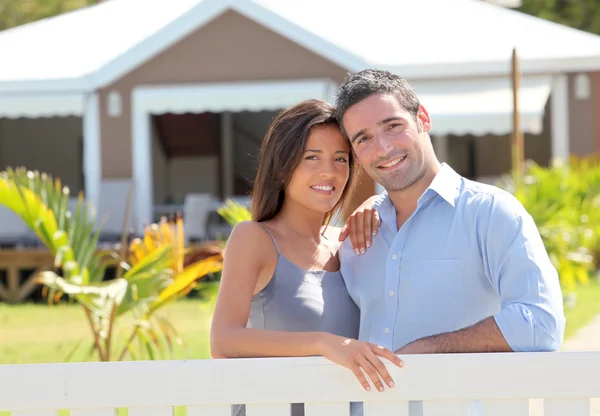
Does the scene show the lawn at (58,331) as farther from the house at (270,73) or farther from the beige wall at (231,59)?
the beige wall at (231,59)

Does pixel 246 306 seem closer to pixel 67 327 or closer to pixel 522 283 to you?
pixel 522 283

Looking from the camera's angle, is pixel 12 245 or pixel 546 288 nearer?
pixel 546 288

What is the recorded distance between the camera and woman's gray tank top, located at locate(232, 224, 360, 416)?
2955 mm

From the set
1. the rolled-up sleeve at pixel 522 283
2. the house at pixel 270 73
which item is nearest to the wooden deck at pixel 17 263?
the house at pixel 270 73

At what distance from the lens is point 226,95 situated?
584 inches

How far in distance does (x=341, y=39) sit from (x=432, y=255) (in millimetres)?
13760

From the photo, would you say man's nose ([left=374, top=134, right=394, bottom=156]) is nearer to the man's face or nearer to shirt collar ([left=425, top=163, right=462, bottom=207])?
the man's face

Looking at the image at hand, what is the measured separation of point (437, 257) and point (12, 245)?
12.1m

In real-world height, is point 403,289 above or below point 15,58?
below

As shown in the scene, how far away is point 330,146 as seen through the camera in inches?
121

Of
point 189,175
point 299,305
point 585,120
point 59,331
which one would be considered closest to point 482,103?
point 585,120

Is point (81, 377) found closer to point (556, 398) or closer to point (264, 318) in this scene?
point (264, 318)

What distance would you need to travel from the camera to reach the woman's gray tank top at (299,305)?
2955 millimetres

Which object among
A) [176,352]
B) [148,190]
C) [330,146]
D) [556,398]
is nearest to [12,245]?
[148,190]
